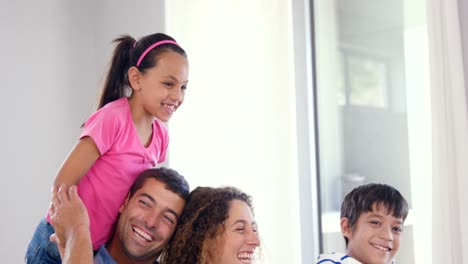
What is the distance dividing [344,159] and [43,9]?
1.74m

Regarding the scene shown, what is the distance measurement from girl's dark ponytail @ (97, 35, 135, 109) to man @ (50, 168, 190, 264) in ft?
1.07

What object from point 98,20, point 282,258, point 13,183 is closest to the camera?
point 282,258

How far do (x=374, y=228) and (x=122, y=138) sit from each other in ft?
2.68

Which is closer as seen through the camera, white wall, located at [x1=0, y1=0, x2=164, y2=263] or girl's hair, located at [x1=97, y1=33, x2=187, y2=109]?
girl's hair, located at [x1=97, y1=33, x2=187, y2=109]

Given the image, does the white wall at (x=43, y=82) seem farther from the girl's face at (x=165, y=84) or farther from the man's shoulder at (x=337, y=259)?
the man's shoulder at (x=337, y=259)

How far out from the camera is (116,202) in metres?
1.97

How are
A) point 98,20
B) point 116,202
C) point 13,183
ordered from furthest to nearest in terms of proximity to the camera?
point 98,20 < point 13,183 < point 116,202

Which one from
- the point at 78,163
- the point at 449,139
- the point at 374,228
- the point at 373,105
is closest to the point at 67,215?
the point at 78,163

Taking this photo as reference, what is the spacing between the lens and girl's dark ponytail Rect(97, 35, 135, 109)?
83.4 inches

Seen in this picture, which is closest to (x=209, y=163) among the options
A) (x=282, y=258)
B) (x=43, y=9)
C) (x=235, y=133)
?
(x=235, y=133)

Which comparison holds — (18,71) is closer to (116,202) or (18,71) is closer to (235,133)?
(235,133)

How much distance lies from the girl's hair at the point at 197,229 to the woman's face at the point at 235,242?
0.02m

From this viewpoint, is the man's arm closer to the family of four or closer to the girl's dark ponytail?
the family of four

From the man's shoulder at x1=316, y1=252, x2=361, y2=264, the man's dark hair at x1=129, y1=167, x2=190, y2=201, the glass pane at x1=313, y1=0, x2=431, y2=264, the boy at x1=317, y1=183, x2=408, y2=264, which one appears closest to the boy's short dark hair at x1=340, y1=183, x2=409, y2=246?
the boy at x1=317, y1=183, x2=408, y2=264
